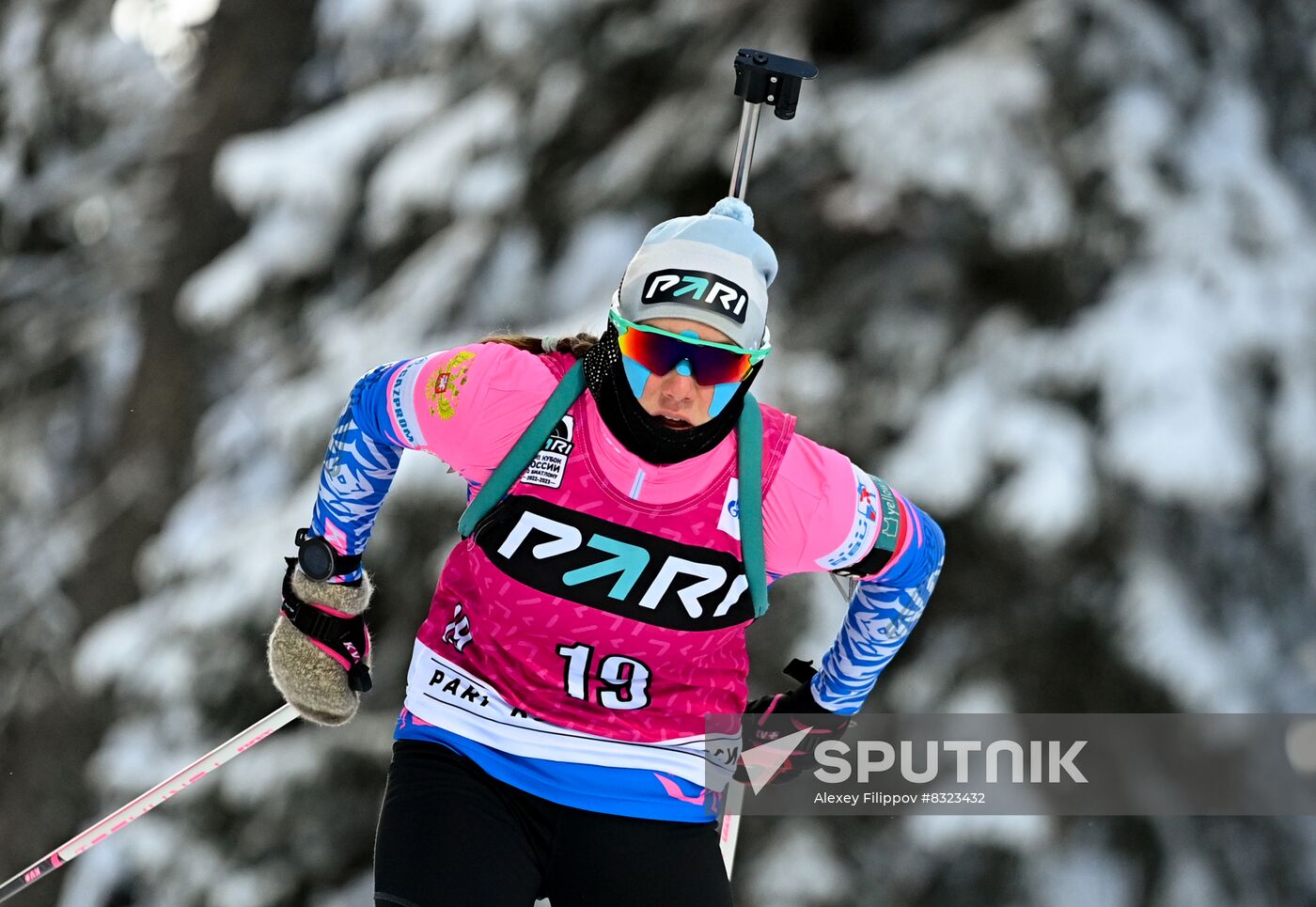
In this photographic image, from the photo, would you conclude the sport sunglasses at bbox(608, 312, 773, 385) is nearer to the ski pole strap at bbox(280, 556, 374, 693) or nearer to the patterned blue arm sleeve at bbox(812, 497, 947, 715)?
the patterned blue arm sleeve at bbox(812, 497, 947, 715)

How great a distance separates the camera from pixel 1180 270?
14.8ft

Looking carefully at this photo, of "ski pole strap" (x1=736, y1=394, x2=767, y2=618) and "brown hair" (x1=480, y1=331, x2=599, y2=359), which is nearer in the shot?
"ski pole strap" (x1=736, y1=394, x2=767, y2=618)

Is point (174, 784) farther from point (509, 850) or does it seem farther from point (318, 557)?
point (509, 850)

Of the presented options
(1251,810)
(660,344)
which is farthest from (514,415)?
(1251,810)

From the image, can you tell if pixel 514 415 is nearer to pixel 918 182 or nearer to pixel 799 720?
pixel 799 720

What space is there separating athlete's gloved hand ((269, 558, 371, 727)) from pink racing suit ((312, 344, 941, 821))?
0.97ft

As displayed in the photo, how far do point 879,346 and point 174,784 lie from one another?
2.76 metres

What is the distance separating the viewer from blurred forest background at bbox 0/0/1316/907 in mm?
4512

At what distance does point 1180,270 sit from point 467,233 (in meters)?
2.75

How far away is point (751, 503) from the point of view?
2.53 metres

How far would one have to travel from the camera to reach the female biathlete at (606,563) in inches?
96.7

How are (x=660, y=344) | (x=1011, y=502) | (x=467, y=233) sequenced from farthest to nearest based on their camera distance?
(x=467, y=233) < (x=1011, y=502) < (x=660, y=344)

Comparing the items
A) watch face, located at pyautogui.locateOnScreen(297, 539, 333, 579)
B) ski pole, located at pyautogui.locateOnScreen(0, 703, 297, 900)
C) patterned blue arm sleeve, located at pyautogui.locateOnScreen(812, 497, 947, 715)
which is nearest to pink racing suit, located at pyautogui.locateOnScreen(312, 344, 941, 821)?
patterned blue arm sleeve, located at pyautogui.locateOnScreen(812, 497, 947, 715)

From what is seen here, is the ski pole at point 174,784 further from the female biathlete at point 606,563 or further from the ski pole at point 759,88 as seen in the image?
the ski pole at point 759,88
